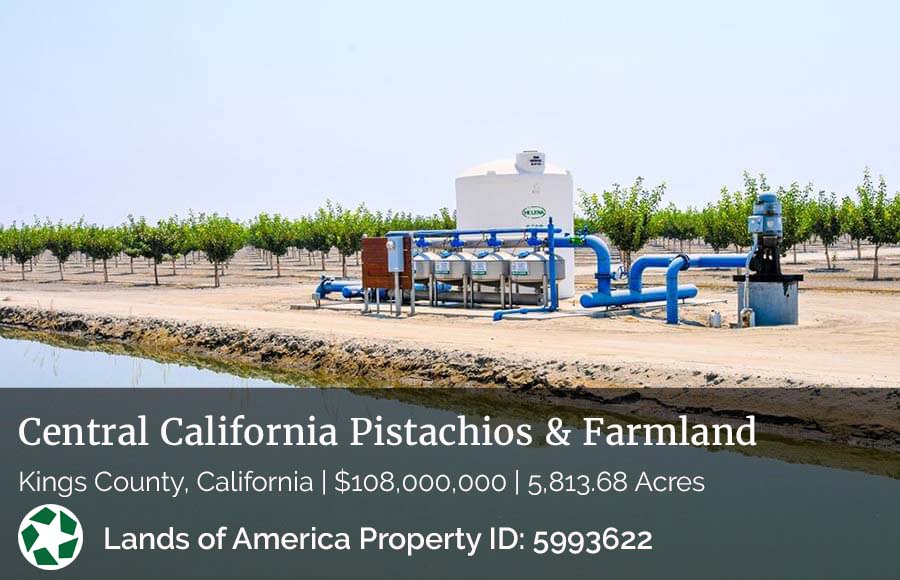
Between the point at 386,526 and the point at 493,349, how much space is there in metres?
10.3

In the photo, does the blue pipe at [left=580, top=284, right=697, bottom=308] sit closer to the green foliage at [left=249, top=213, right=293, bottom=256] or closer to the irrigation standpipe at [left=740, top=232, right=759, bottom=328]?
the irrigation standpipe at [left=740, top=232, right=759, bottom=328]

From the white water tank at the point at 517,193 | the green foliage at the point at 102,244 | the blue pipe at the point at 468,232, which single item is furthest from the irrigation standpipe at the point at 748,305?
the green foliage at the point at 102,244

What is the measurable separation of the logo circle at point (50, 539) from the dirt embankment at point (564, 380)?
29.9 feet

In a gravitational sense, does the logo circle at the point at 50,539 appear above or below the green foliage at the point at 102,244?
below

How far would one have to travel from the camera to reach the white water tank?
109ft

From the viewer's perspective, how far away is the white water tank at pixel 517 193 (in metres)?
33.2

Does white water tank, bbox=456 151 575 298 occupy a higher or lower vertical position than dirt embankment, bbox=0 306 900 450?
higher

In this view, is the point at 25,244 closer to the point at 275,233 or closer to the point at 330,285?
the point at 275,233

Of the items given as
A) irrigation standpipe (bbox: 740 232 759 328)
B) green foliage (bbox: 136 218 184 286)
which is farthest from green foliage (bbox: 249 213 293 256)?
irrigation standpipe (bbox: 740 232 759 328)

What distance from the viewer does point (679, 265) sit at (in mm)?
26328

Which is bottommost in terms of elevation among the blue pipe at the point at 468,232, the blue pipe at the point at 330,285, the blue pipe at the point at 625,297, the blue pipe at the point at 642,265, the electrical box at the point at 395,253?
the blue pipe at the point at 625,297

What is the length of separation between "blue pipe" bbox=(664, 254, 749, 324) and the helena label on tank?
7.14 meters

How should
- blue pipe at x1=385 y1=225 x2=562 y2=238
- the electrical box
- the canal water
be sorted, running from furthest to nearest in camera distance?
blue pipe at x1=385 y1=225 x2=562 y2=238
the electrical box
the canal water

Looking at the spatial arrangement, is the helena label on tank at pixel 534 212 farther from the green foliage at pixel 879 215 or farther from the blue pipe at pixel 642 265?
the green foliage at pixel 879 215
